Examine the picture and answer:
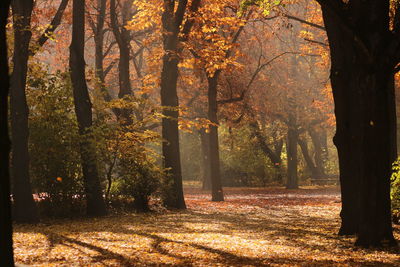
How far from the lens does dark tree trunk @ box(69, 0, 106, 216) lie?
703 inches

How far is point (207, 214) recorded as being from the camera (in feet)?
63.5

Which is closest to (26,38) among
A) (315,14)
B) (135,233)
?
(135,233)

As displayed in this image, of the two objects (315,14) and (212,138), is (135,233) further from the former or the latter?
(315,14)

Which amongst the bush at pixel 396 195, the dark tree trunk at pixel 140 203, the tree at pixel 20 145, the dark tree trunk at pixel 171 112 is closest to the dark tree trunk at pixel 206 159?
the dark tree trunk at pixel 171 112

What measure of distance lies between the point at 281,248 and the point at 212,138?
54.3 feet

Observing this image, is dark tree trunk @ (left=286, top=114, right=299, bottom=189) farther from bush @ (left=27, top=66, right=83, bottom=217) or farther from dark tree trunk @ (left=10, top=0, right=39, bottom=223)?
dark tree trunk @ (left=10, top=0, right=39, bottom=223)

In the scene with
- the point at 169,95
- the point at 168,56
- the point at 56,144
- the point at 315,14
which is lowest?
the point at 56,144

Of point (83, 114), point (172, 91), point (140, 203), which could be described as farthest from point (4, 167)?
point (172, 91)

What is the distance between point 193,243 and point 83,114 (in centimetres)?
811

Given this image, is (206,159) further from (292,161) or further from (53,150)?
(53,150)

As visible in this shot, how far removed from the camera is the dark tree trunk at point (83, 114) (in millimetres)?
17844

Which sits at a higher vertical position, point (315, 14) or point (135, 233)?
point (315, 14)

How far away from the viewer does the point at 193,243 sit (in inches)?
444

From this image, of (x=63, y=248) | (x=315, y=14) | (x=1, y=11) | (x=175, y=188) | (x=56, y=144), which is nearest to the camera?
(x=1, y=11)
